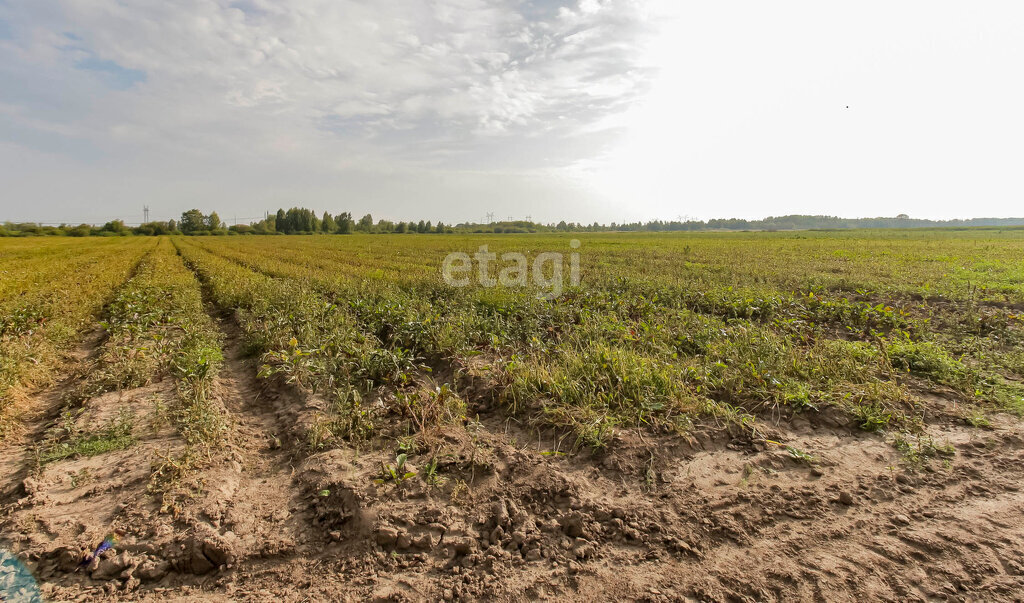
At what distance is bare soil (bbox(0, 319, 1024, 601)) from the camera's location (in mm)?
2146

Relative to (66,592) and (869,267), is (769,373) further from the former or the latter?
(869,267)

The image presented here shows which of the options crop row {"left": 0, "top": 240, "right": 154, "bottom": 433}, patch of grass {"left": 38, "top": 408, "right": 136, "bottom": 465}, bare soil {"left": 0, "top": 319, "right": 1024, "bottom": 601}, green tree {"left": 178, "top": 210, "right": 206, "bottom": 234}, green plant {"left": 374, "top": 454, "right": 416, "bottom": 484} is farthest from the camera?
green tree {"left": 178, "top": 210, "right": 206, "bottom": 234}

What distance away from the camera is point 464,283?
1033cm

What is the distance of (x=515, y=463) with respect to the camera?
3.12 metres

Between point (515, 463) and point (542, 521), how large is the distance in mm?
577

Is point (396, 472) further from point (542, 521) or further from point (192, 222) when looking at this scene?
point (192, 222)

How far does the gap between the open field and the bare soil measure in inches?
0.6

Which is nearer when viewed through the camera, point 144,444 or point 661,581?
point 661,581

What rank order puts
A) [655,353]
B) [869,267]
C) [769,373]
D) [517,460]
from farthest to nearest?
[869,267], [655,353], [769,373], [517,460]

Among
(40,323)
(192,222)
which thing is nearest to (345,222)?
(192,222)

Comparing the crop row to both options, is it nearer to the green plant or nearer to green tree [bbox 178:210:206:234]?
the green plant

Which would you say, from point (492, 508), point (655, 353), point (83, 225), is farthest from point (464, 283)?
point (83, 225)

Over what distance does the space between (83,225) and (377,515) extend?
369ft

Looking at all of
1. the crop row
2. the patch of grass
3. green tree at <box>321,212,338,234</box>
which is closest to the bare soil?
the patch of grass
